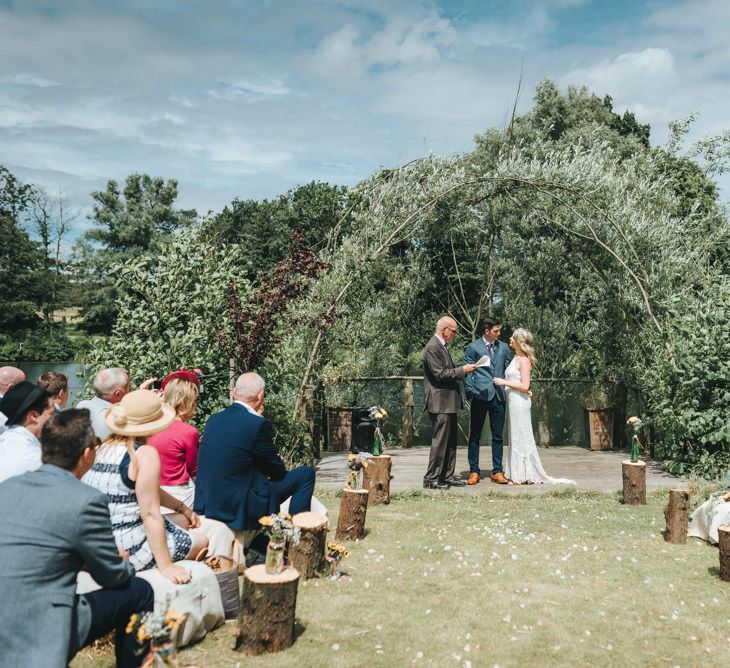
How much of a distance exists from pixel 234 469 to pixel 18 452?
4.44 feet

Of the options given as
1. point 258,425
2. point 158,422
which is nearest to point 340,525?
point 258,425

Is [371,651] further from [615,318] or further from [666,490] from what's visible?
[615,318]

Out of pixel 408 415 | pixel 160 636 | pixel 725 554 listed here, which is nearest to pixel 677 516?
pixel 725 554

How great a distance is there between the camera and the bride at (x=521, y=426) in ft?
27.9

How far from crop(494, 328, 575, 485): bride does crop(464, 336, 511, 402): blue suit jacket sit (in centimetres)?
14

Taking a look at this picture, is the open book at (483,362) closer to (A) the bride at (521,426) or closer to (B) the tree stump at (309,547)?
(A) the bride at (521,426)

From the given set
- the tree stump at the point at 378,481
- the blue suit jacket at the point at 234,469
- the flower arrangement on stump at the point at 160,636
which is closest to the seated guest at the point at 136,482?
the blue suit jacket at the point at 234,469

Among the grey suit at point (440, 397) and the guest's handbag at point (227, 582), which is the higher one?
the grey suit at point (440, 397)

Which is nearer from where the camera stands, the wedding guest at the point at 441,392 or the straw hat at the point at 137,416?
the straw hat at the point at 137,416

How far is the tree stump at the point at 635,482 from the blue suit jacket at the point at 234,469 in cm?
449

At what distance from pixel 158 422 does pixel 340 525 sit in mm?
2604

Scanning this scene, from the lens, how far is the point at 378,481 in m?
7.55

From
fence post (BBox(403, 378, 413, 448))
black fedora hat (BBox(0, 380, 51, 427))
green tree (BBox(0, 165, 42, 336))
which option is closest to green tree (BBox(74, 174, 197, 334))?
green tree (BBox(0, 165, 42, 336))

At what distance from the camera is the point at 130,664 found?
326 centimetres
